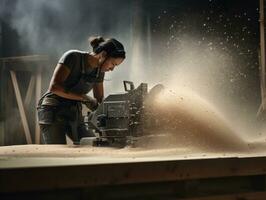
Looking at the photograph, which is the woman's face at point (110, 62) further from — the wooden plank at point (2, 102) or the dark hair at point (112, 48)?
the wooden plank at point (2, 102)

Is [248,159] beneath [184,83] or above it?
beneath

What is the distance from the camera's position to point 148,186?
2.72 m

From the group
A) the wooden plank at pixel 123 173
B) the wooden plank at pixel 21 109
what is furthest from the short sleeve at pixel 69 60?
the wooden plank at pixel 21 109

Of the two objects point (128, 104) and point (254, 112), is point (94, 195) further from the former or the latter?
point (254, 112)

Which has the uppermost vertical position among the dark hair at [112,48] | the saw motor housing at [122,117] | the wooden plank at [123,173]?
the dark hair at [112,48]

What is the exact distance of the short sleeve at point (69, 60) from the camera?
438 centimetres

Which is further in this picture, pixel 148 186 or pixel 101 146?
pixel 101 146

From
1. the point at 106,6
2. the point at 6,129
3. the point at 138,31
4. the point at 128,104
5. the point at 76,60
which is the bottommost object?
the point at 6,129

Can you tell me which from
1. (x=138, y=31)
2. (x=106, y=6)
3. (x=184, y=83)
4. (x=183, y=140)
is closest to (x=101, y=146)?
(x=183, y=140)

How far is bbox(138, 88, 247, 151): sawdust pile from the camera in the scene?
3965 mm

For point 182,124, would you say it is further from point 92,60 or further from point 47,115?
point 47,115

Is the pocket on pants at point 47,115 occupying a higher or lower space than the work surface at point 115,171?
higher

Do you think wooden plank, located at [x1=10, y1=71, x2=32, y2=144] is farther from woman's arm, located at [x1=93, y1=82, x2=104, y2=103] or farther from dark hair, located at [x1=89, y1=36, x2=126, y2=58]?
dark hair, located at [x1=89, y1=36, x2=126, y2=58]

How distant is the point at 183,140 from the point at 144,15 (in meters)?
3.73
